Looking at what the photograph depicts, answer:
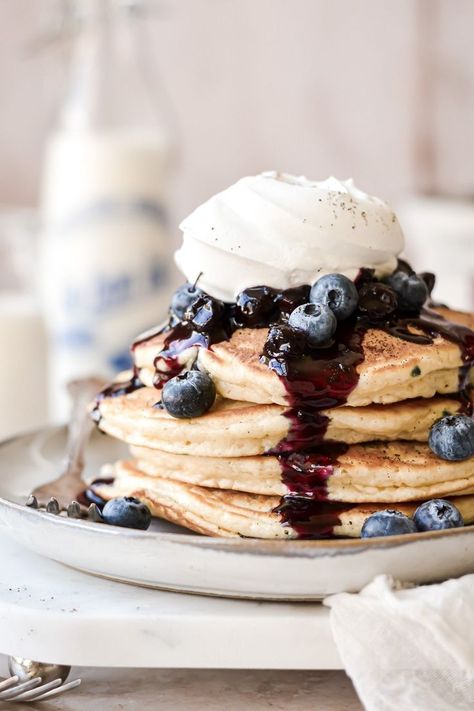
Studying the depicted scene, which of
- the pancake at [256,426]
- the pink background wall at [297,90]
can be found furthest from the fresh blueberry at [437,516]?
the pink background wall at [297,90]

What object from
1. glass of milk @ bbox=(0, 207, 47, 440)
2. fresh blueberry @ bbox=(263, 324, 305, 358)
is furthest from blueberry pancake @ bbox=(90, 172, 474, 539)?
glass of milk @ bbox=(0, 207, 47, 440)

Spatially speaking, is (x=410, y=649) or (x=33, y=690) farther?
(x=33, y=690)

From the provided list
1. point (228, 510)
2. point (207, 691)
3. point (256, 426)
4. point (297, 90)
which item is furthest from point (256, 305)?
point (297, 90)

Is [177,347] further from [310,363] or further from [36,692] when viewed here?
[36,692]

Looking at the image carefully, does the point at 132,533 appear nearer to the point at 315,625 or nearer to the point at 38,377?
the point at 315,625

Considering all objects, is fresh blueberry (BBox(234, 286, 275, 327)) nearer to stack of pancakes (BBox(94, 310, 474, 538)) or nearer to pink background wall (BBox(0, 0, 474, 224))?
stack of pancakes (BBox(94, 310, 474, 538))
